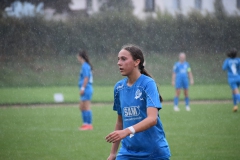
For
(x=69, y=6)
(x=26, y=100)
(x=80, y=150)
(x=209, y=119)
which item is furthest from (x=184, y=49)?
(x=80, y=150)

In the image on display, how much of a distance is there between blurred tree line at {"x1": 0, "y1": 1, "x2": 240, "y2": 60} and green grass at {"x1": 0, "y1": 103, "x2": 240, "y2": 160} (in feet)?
50.0

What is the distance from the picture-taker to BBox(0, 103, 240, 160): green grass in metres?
8.24

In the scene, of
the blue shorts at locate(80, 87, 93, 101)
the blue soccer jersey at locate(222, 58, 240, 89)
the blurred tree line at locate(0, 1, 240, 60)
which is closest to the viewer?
the blue shorts at locate(80, 87, 93, 101)

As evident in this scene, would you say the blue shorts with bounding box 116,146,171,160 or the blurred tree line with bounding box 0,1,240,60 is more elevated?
the blurred tree line with bounding box 0,1,240,60

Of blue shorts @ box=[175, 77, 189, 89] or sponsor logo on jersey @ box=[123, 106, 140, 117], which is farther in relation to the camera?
blue shorts @ box=[175, 77, 189, 89]

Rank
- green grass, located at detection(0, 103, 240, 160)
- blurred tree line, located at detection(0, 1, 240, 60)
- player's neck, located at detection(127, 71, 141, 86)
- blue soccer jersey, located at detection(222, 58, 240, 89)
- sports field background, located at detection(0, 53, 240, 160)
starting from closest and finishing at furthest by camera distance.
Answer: player's neck, located at detection(127, 71, 141, 86)
green grass, located at detection(0, 103, 240, 160)
sports field background, located at detection(0, 53, 240, 160)
blue soccer jersey, located at detection(222, 58, 240, 89)
blurred tree line, located at detection(0, 1, 240, 60)

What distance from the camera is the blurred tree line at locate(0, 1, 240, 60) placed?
1189 inches

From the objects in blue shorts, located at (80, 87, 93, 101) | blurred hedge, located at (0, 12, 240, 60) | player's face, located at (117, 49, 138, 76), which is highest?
blurred hedge, located at (0, 12, 240, 60)

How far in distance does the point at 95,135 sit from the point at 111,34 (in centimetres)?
2228

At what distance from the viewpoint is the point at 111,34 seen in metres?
32.2

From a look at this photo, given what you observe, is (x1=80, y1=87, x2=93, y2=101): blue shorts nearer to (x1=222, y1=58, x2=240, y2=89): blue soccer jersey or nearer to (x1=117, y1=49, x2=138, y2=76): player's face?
(x1=222, y1=58, x2=240, y2=89): blue soccer jersey

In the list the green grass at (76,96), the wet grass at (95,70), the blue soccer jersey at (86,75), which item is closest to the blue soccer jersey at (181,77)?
the green grass at (76,96)

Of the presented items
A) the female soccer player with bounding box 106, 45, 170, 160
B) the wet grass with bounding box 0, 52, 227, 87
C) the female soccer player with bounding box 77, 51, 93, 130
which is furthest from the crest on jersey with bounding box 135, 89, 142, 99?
the wet grass with bounding box 0, 52, 227, 87

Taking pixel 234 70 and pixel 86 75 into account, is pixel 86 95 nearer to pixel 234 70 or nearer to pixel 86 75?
pixel 86 75
